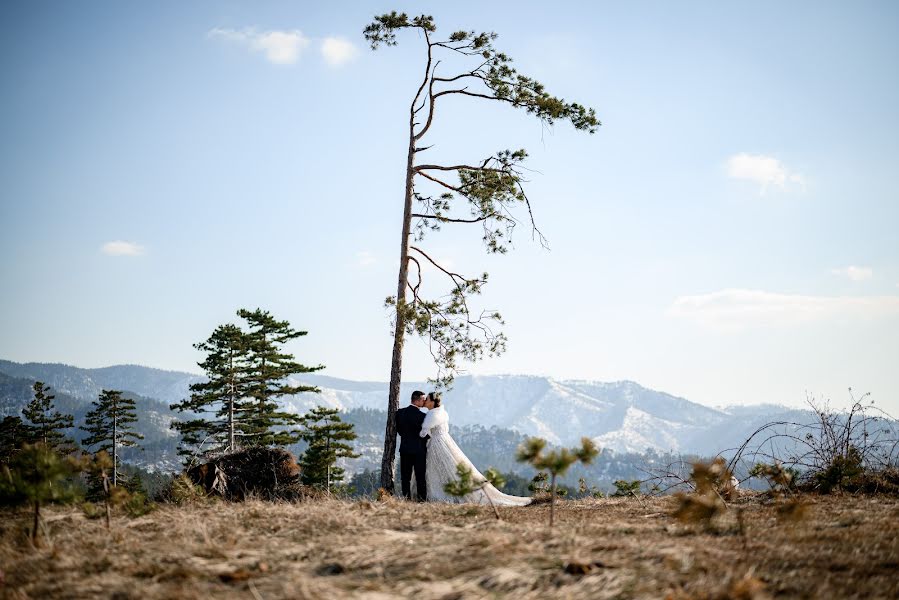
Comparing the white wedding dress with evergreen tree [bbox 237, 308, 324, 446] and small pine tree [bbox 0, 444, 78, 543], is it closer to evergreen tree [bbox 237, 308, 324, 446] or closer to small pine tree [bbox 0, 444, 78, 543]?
small pine tree [bbox 0, 444, 78, 543]

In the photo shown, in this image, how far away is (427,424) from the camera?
13.0 meters

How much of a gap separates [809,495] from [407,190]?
1045 centimetres

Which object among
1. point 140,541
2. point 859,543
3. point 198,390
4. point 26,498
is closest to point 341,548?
Answer: point 140,541

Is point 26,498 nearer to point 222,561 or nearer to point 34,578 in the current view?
point 34,578

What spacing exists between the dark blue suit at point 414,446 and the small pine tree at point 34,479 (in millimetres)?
7668

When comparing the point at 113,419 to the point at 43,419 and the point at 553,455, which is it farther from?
the point at 553,455

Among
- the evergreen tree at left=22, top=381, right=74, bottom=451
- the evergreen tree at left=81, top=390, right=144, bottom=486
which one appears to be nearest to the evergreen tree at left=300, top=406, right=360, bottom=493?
the evergreen tree at left=81, top=390, right=144, bottom=486

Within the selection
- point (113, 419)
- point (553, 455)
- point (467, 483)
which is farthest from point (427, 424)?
point (113, 419)

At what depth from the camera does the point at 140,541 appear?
5.92 meters

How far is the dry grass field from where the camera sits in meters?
4.09

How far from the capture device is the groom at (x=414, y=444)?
1307 cm

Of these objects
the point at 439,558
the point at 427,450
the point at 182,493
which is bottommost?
the point at 182,493

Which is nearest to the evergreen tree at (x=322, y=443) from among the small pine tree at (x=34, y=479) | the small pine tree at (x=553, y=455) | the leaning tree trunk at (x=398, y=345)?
the leaning tree trunk at (x=398, y=345)

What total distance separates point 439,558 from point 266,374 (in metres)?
55.0
